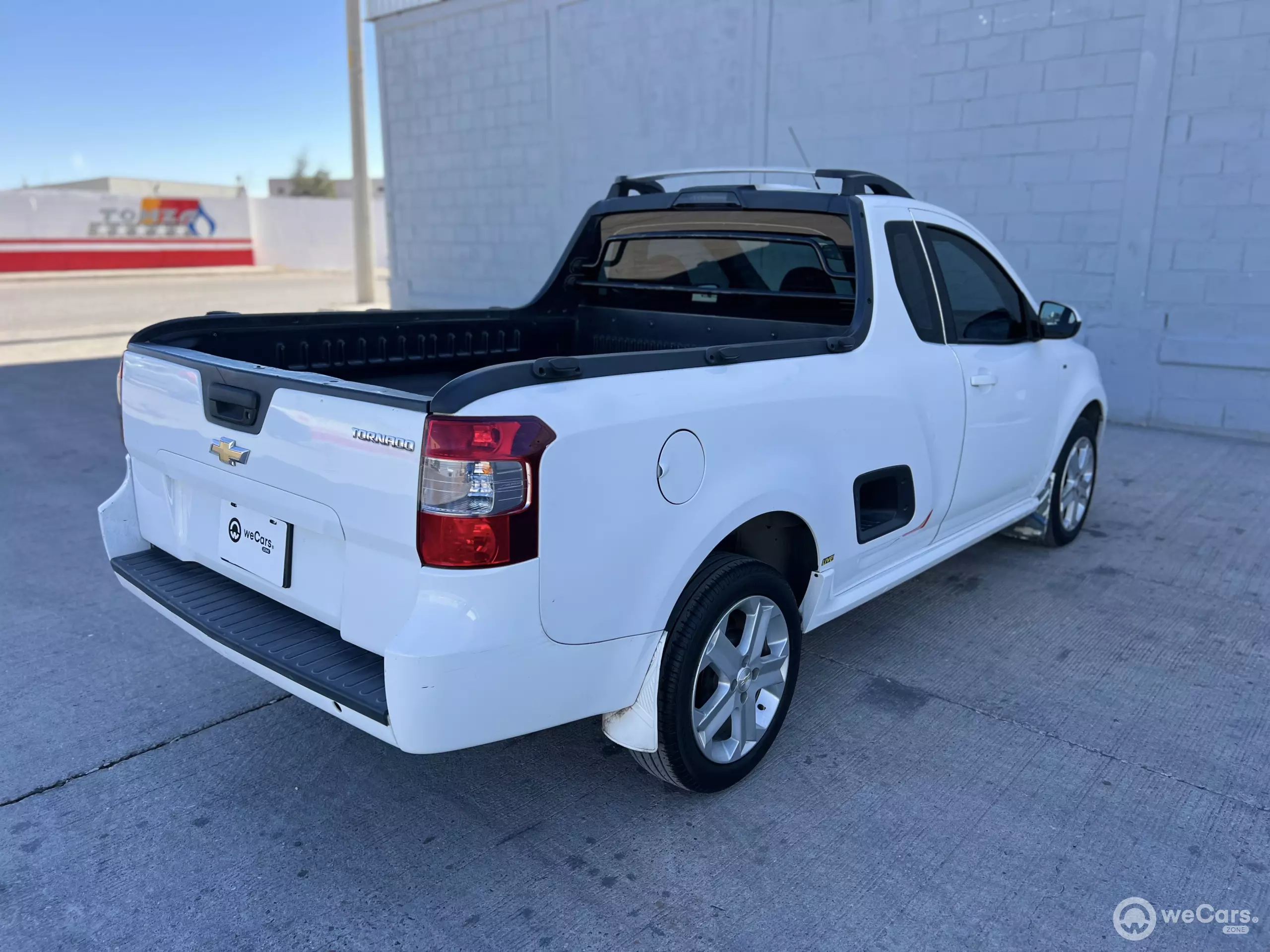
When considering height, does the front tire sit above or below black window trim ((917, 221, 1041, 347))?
below

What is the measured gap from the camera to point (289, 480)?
2.57 m

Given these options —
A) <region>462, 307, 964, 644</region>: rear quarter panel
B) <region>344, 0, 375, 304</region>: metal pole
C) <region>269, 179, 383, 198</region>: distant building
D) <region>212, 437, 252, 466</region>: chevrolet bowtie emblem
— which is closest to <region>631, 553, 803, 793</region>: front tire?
<region>462, 307, 964, 644</region>: rear quarter panel

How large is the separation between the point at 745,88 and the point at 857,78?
149 centimetres

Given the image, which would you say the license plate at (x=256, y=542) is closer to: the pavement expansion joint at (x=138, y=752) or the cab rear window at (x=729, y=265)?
the pavement expansion joint at (x=138, y=752)

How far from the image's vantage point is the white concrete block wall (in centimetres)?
786

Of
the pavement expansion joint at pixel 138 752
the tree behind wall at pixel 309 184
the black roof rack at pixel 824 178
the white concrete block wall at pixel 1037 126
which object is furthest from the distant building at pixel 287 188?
the pavement expansion joint at pixel 138 752

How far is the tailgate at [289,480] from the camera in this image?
232 cm

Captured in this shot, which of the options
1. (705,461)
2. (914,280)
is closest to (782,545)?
(705,461)

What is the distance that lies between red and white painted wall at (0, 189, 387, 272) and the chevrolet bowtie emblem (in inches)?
1285

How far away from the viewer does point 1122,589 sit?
4750 mm

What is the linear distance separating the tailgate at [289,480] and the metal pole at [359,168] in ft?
51.1

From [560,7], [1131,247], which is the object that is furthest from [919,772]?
[560,7]

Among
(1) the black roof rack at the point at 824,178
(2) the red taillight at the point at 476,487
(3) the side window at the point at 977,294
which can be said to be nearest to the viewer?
(2) the red taillight at the point at 476,487

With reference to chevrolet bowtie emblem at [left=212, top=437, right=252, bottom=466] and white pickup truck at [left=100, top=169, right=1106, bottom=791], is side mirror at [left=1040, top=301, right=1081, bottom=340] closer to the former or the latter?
white pickup truck at [left=100, top=169, right=1106, bottom=791]
